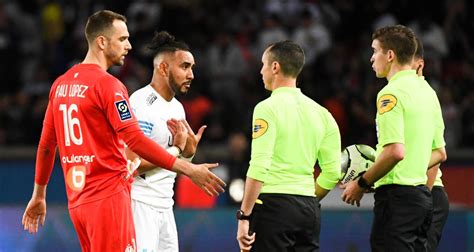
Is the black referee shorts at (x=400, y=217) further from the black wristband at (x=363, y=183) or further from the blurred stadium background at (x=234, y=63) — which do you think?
the blurred stadium background at (x=234, y=63)

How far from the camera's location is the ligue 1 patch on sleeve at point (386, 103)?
23.7 feet

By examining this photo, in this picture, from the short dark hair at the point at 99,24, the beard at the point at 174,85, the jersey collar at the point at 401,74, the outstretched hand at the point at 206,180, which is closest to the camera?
the outstretched hand at the point at 206,180

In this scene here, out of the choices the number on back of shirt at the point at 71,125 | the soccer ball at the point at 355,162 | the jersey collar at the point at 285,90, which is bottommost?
the soccer ball at the point at 355,162

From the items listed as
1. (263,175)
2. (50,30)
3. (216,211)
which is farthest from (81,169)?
(50,30)

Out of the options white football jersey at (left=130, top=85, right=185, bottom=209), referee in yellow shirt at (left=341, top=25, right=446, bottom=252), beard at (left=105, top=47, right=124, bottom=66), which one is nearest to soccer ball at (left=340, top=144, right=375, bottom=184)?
referee in yellow shirt at (left=341, top=25, right=446, bottom=252)

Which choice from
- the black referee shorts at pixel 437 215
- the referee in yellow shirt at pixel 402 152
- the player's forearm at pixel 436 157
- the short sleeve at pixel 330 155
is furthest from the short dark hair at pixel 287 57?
the black referee shorts at pixel 437 215

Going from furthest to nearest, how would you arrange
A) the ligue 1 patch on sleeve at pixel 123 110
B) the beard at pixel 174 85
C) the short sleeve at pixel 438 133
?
the beard at pixel 174 85, the short sleeve at pixel 438 133, the ligue 1 patch on sleeve at pixel 123 110

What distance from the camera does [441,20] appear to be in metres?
16.3

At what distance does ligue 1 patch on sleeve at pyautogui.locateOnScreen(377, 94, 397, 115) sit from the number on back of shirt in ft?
6.96

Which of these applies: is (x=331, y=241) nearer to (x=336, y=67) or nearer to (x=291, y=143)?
(x=291, y=143)

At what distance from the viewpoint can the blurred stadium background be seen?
1394cm

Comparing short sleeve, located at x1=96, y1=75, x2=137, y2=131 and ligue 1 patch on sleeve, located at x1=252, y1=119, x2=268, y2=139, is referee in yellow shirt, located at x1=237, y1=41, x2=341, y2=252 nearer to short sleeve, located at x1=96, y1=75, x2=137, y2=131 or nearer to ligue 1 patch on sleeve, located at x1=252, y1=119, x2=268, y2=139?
ligue 1 patch on sleeve, located at x1=252, y1=119, x2=268, y2=139

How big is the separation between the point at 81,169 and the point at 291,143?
57.0 inches

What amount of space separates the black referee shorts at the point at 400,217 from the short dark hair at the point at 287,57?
108 cm
